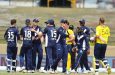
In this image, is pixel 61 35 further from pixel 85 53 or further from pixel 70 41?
pixel 85 53

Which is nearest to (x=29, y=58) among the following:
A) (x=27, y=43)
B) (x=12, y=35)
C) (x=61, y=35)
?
(x=27, y=43)

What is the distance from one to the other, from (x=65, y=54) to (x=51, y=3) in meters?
26.4

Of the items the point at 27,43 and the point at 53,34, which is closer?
the point at 53,34

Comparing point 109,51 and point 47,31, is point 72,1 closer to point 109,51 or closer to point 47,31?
point 109,51

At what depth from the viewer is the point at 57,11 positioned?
148ft

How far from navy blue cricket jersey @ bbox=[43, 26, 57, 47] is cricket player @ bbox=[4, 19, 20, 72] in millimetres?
1069

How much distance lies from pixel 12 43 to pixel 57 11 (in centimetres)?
A: 2374

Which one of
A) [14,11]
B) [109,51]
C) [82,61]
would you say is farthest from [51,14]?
[82,61]

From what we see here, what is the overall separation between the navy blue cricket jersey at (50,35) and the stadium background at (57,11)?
1853cm

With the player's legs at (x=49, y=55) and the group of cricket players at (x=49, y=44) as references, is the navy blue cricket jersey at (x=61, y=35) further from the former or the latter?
the player's legs at (x=49, y=55)

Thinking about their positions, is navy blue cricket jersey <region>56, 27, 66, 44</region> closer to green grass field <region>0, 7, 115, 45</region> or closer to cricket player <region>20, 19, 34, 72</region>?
cricket player <region>20, 19, 34, 72</region>

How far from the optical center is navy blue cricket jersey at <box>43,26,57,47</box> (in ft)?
69.4

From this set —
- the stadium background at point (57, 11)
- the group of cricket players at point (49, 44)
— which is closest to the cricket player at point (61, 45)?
the group of cricket players at point (49, 44)

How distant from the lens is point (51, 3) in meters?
47.2
